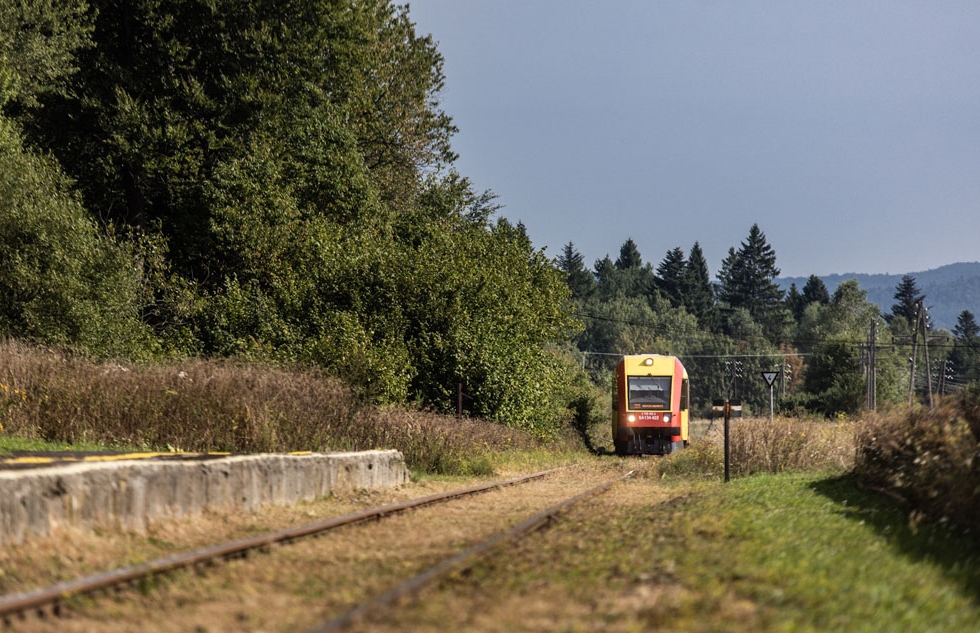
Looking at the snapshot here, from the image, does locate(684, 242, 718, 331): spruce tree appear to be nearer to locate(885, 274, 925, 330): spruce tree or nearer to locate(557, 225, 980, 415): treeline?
locate(557, 225, 980, 415): treeline

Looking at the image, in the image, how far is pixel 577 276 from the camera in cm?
16725

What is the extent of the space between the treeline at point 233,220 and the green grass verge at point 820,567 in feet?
49.3

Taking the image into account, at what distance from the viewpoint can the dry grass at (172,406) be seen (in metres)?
15.7

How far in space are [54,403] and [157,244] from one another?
63.3 ft

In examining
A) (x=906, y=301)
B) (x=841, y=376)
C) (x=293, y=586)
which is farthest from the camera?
(x=906, y=301)

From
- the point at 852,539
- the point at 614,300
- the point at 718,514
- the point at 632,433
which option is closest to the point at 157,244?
the point at 632,433

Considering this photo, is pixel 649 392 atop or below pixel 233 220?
below

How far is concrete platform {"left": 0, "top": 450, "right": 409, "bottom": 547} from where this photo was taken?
27.0 ft

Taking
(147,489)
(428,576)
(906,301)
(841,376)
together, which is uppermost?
(906,301)

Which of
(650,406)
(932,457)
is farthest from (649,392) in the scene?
(932,457)

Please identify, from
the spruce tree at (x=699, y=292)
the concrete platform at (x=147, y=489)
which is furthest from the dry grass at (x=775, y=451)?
the spruce tree at (x=699, y=292)

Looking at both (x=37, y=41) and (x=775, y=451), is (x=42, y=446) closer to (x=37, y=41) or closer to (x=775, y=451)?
(x=775, y=451)

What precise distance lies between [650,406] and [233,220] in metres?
15.7

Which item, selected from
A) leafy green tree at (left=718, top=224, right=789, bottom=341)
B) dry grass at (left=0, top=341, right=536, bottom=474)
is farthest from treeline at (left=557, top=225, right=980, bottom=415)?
dry grass at (left=0, top=341, right=536, bottom=474)
